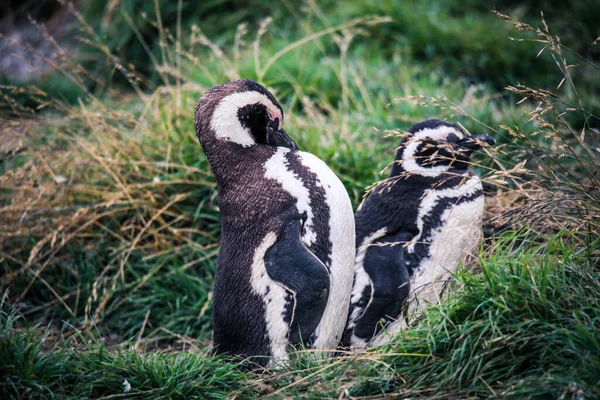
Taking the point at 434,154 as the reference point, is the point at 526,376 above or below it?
below

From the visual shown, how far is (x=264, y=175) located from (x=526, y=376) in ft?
3.82

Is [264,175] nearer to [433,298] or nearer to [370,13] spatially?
[433,298]

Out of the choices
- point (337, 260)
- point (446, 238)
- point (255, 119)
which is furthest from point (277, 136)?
point (446, 238)

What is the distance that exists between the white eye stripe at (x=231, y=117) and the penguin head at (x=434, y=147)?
649 mm

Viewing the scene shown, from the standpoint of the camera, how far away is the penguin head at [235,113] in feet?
7.93

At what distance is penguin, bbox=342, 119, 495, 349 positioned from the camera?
97.5 inches

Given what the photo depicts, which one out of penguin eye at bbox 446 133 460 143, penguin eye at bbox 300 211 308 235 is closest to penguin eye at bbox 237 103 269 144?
penguin eye at bbox 300 211 308 235

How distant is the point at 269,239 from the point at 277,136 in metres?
0.45

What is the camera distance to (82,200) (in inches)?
154

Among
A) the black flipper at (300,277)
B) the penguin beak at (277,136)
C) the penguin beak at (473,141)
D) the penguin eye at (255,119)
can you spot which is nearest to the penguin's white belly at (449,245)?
the penguin beak at (473,141)

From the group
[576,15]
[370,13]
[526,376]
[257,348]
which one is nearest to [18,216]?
[257,348]

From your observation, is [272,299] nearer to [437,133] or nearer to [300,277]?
[300,277]

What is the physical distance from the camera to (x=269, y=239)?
7.83 feet

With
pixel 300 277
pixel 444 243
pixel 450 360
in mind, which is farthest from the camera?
pixel 444 243
